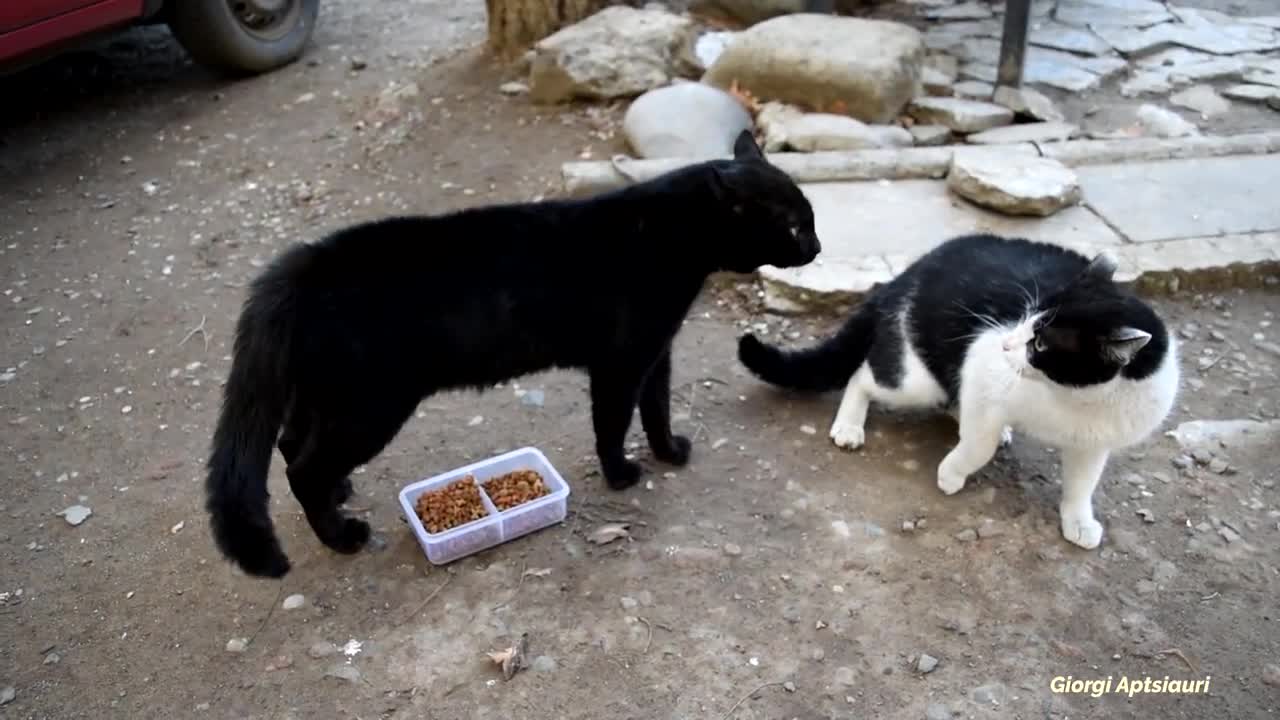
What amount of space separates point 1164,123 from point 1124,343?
385 centimetres

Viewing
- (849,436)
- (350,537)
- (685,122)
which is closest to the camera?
(350,537)

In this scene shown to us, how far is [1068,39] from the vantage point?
22.5ft

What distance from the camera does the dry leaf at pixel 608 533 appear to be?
10.2ft

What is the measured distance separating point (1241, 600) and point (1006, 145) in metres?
2.96

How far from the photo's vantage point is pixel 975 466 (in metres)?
3.12

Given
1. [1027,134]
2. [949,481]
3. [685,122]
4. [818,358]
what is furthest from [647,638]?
[1027,134]

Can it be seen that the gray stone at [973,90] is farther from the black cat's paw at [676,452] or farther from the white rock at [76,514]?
the white rock at [76,514]

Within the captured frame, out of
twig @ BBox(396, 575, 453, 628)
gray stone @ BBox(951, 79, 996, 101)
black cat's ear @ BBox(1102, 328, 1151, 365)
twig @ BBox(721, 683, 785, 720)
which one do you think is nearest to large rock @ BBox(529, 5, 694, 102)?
gray stone @ BBox(951, 79, 996, 101)

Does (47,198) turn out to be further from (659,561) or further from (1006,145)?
(1006,145)

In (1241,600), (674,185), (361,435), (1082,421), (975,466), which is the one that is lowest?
(1241,600)

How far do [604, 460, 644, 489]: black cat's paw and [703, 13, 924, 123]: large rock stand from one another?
10.2ft

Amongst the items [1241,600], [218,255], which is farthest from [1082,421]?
[218,255]

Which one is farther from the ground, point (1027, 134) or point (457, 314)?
point (457, 314)

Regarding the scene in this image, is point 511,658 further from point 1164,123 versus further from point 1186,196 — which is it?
point 1164,123
